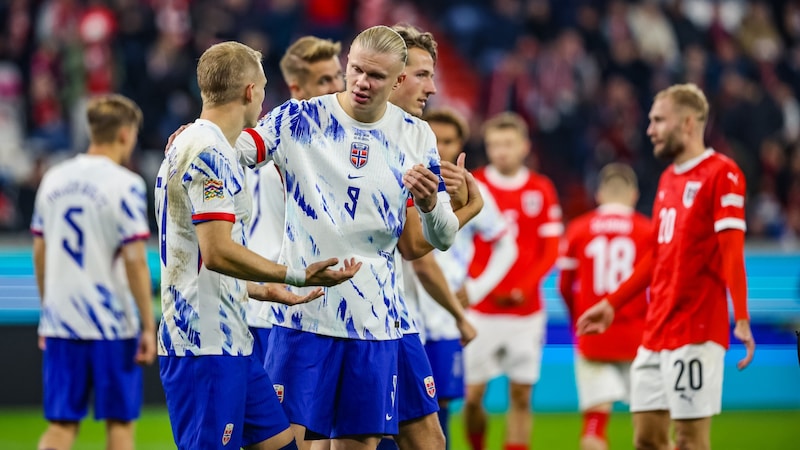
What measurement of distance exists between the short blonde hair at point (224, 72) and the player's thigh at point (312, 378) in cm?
109

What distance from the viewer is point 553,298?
46.7 ft

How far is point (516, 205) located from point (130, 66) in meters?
8.11

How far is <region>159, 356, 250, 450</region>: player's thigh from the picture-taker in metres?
5.11

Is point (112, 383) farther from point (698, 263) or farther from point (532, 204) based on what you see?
point (532, 204)

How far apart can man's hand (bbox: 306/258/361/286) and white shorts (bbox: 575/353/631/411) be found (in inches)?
192

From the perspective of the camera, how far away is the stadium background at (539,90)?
1398 cm

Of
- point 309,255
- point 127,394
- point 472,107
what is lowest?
point 127,394

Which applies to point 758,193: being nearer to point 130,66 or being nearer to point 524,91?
point 524,91

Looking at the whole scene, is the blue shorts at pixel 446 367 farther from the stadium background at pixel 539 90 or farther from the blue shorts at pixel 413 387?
the stadium background at pixel 539 90

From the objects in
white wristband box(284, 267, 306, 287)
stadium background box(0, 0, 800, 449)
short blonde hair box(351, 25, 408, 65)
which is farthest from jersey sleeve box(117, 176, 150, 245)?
stadium background box(0, 0, 800, 449)

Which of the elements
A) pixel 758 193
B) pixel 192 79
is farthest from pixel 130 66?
pixel 758 193

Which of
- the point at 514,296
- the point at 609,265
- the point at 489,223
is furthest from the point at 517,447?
the point at 489,223

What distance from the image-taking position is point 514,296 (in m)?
10.0

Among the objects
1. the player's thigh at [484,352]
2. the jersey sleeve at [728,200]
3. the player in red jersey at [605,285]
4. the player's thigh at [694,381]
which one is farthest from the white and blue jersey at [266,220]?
the player's thigh at [484,352]
